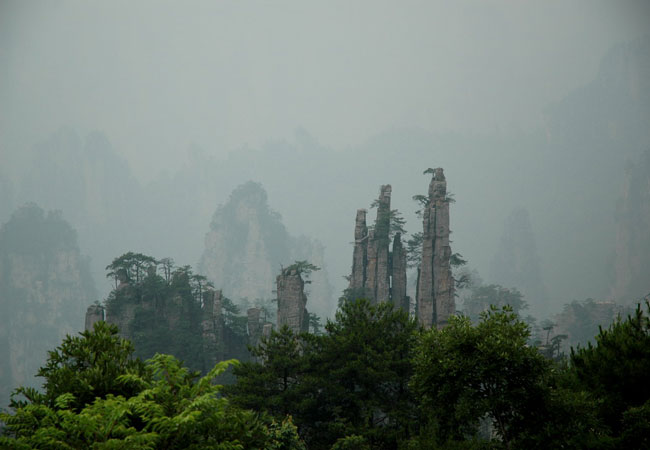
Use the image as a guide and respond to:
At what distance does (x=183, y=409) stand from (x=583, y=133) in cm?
20528

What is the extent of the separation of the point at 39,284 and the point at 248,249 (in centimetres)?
5165

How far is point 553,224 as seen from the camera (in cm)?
16575

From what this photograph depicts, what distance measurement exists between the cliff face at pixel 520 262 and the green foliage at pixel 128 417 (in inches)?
5986

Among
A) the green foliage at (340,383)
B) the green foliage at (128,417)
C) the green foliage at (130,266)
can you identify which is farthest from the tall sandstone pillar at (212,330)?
the green foliage at (128,417)

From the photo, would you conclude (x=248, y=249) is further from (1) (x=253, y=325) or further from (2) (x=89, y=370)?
(2) (x=89, y=370)

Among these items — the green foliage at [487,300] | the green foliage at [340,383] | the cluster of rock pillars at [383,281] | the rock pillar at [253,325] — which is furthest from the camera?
the green foliage at [487,300]

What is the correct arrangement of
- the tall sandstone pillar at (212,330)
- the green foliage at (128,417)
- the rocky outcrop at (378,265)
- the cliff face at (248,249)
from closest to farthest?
the green foliage at (128,417) → the tall sandstone pillar at (212,330) → the rocky outcrop at (378,265) → the cliff face at (248,249)

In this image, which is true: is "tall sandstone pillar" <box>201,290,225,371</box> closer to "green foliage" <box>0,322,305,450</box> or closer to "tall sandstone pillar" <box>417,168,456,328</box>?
"tall sandstone pillar" <box>417,168,456,328</box>

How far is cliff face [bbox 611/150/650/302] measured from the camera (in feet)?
380

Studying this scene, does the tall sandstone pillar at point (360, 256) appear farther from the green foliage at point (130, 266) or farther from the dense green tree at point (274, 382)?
the dense green tree at point (274, 382)

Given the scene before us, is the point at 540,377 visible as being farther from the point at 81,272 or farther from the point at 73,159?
the point at 73,159

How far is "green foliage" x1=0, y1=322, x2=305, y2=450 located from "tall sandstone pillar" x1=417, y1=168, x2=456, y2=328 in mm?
33301

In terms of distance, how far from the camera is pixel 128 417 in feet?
29.9

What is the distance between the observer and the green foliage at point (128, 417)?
7.34m
